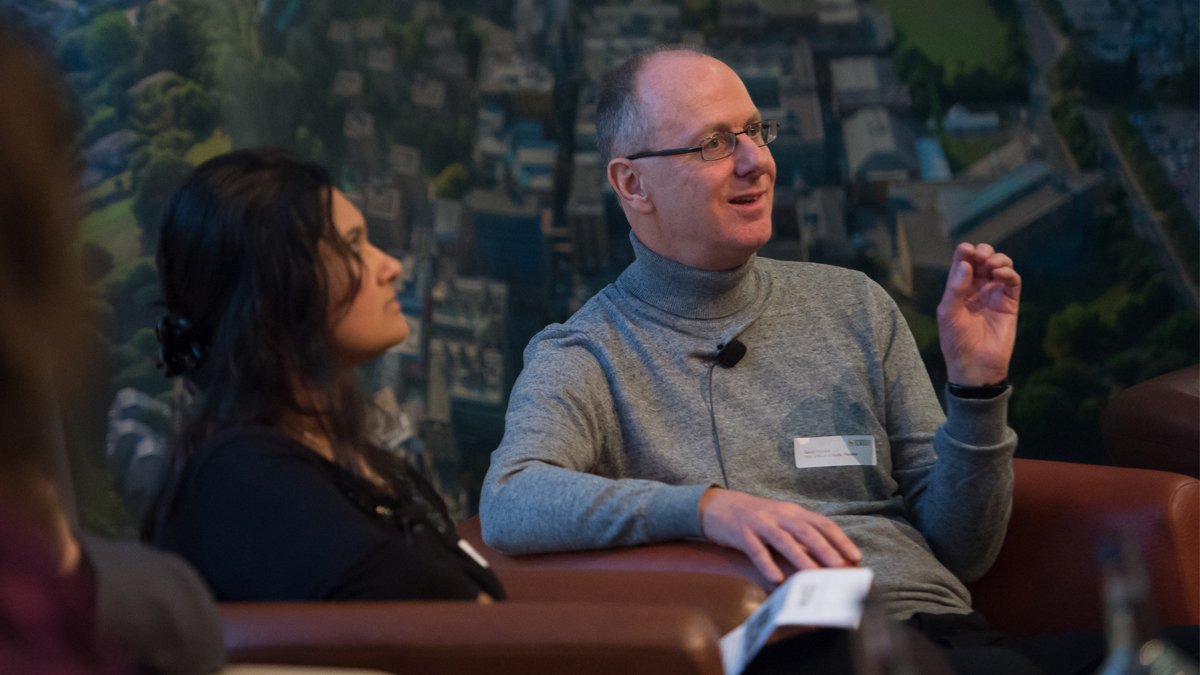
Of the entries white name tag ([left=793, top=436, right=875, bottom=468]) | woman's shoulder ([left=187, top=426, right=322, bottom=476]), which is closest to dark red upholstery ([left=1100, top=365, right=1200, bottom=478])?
white name tag ([left=793, top=436, right=875, bottom=468])

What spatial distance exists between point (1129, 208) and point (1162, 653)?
2.78 metres

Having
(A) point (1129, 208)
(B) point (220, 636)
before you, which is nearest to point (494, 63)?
(A) point (1129, 208)

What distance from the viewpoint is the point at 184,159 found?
395 centimetres

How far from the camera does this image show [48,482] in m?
0.90

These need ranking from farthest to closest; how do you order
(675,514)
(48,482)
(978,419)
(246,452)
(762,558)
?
(978,419) → (675,514) → (762,558) → (246,452) → (48,482)

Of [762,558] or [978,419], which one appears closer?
[762,558]

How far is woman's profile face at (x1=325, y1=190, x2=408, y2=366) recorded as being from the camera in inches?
65.3

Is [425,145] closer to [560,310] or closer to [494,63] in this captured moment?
[494,63]

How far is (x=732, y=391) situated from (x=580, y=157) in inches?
77.7

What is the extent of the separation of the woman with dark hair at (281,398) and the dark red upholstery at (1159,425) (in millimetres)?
1848

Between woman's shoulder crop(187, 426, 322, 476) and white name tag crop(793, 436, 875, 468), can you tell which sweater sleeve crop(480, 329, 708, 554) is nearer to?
white name tag crop(793, 436, 875, 468)

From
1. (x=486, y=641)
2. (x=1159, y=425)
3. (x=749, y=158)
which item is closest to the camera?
(x=486, y=641)

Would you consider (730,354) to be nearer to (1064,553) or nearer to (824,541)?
(824,541)

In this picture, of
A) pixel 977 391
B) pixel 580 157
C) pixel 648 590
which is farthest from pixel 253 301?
pixel 580 157
